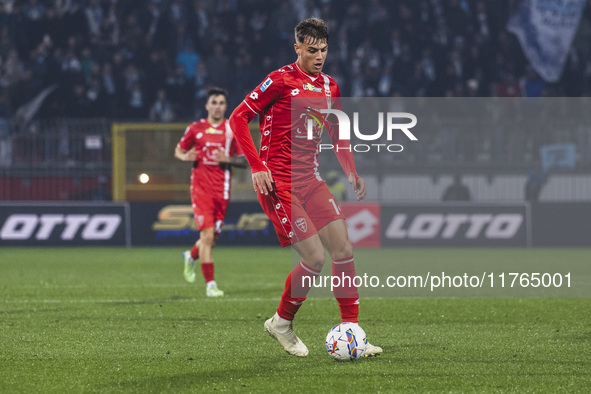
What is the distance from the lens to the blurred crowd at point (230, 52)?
2077 cm

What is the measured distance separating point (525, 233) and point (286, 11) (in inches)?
346

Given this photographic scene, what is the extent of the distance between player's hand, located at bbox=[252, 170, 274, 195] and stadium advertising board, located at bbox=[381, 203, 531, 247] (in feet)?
39.3

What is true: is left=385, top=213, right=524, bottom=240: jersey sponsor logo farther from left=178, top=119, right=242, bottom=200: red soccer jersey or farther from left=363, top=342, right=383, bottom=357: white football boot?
left=363, top=342, right=383, bottom=357: white football boot

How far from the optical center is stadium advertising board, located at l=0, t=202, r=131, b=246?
58.7 ft

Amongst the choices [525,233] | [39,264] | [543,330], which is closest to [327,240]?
[543,330]

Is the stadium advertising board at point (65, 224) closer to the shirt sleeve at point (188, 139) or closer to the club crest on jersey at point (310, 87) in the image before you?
the shirt sleeve at point (188, 139)

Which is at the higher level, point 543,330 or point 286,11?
point 286,11

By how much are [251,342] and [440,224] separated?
1160cm

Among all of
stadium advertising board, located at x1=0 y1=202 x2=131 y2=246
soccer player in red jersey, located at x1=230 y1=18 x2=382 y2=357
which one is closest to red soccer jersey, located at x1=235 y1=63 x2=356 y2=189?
soccer player in red jersey, located at x1=230 y1=18 x2=382 y2=357

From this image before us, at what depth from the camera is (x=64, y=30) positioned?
860 inches

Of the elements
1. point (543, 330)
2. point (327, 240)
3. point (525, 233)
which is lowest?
point (525, 233)

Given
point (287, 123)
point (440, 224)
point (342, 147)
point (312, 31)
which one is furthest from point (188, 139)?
point (440, 224)

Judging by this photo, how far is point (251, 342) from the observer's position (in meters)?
6.38

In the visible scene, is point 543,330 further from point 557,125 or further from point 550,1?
point 550,1
